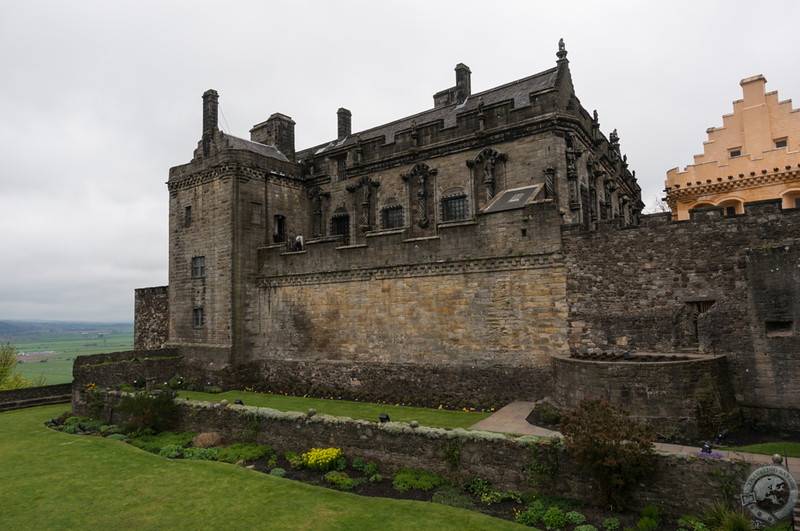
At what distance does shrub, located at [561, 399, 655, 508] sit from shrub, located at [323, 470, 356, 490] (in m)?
5.96

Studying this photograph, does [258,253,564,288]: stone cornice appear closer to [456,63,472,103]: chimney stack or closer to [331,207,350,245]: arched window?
[331,207,350,245]: arched window

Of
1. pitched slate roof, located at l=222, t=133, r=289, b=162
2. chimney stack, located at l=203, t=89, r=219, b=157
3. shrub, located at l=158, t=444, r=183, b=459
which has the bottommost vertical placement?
shrub, located at l=158, t=444, r=183, b=459

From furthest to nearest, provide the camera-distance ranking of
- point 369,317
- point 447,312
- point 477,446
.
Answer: point 369,317, point 447,312, point 477,446

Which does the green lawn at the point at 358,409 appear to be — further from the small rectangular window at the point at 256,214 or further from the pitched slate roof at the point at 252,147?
the pitched slate roof at the point at 252,147

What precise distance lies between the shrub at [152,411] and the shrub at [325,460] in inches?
293

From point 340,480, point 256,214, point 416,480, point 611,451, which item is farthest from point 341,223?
point 611,451

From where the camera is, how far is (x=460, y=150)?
24312 millimetres

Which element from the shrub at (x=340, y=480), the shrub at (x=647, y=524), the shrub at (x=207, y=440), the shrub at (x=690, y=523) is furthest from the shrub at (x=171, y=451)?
the shrub at (x=690, y=523)

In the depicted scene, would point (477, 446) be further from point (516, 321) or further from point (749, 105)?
point (749, 105)

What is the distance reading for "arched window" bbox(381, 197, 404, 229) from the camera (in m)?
26.7

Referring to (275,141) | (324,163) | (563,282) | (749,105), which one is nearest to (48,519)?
(563,282)

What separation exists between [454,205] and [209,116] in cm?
1585

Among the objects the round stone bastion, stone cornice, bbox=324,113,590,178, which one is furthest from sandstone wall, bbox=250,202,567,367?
stone cornice, bbox=324,113,590,178

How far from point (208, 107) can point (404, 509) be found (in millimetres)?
26041
